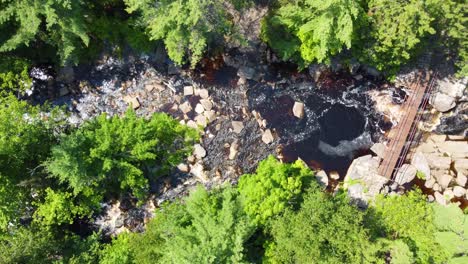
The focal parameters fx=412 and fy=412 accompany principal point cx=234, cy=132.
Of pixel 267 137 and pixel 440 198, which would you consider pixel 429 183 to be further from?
pixel 267 137

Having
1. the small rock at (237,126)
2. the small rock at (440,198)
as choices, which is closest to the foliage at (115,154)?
the small rock at (237,126)

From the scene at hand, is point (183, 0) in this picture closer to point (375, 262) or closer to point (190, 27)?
point (190, 27)

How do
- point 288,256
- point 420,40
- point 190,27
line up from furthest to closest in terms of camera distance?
point 420,40 → point 190,27 → point 288,256

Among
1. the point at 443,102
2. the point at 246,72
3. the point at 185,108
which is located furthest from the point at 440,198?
the point at 185,108

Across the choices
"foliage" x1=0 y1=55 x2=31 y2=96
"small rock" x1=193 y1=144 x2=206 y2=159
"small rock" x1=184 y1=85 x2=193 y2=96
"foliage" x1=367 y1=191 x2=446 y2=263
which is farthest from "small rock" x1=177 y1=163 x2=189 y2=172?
"foliage" x1=367 y1=191 x2=446 y2=263

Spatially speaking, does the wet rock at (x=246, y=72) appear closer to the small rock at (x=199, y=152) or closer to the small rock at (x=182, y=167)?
the small rock at (x=199, y=152)

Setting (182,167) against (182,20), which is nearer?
(182,20)

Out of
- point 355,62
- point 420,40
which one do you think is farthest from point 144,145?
point 420,40
